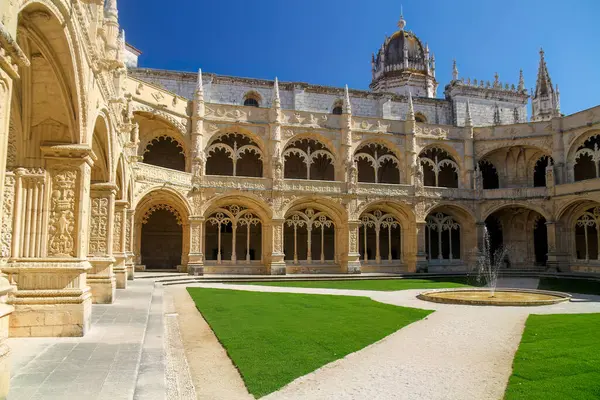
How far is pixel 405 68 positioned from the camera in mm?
43500

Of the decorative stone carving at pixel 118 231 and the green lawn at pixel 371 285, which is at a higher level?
the decorative stone carving at pixel 118 231

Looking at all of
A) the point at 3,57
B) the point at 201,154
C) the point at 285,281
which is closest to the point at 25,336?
the point at 3,57

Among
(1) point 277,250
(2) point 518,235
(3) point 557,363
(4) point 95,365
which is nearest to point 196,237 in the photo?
(1) point 277,250

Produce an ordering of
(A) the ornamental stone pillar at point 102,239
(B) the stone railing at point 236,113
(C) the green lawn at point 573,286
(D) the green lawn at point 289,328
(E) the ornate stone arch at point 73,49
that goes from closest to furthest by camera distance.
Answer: (E) the ornate stone arch at point 73,49
(D) the green lawn at point 289,328
(A) the ornamental stone pillar at point 102,239
(C) the green lawn at point 573,286
(B) the stone railing at point 236,113

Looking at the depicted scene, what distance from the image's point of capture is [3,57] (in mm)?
4602

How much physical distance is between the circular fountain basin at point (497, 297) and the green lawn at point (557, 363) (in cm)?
384

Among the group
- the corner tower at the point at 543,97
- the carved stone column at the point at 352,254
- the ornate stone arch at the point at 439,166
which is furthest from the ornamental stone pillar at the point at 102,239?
the corner tower at the point at 543,97

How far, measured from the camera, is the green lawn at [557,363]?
21.5 ft

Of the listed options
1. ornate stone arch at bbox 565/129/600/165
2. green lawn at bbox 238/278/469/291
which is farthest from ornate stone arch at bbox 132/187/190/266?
ornate stone arch at bbox 565/129/600/165

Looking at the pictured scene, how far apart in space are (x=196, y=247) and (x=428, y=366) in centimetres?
2160

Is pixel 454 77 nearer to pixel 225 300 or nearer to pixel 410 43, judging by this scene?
pixel 410 43

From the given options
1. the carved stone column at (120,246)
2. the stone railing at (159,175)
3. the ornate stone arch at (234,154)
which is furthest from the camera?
the ornate stone arch at (234,154)

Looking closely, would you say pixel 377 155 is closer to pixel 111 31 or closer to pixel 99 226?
pixel 99 226

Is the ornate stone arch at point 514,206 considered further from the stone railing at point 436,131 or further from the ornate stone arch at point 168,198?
the ornate stone arch at point 168,198
